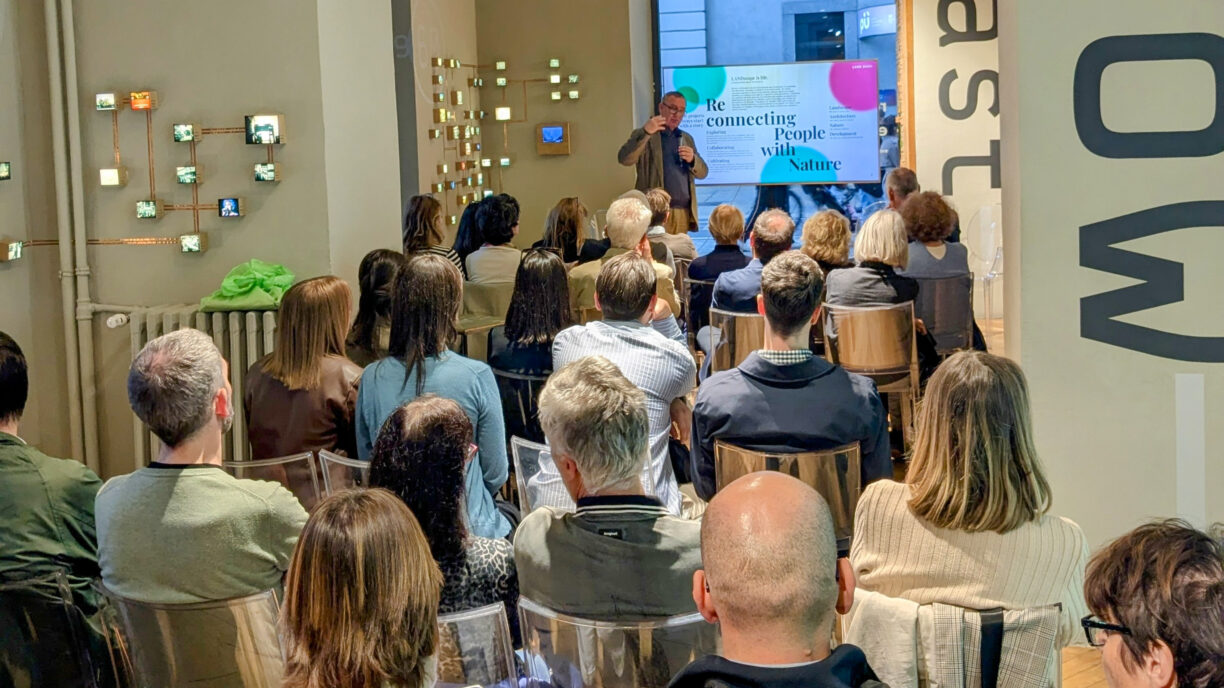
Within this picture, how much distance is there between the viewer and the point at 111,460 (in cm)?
616

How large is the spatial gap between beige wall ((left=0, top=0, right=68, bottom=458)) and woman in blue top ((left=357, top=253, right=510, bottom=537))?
254 cm

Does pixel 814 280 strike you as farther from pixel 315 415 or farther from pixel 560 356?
pixel 315 415

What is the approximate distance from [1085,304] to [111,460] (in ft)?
14.4

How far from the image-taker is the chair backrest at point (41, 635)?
8.23 ft

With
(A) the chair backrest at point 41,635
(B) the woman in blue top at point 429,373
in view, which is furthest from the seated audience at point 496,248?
(A) the chair backrest at point 41,635

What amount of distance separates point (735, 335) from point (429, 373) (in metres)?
2.03

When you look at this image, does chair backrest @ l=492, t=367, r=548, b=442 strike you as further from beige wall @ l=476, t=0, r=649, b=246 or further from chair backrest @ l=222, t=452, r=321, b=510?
beige wall @ l=476, t=0, r=649, b=246

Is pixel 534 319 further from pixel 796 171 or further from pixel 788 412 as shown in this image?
pixel 796 171

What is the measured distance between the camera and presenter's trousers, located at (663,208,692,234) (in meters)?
10.5

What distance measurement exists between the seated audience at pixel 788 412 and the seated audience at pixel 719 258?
3428 millimetres

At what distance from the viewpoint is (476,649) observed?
230cm

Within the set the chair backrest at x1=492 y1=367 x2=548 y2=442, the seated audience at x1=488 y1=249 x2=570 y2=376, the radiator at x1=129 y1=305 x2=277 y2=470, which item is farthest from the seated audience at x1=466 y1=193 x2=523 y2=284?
the chair backrest at x1=492 y1=367 x2=548 y2=442

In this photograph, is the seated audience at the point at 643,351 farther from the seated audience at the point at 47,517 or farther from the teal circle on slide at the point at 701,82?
the teal circle on slide at the point at 701,82

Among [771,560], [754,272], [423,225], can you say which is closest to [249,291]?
[423,225]
